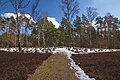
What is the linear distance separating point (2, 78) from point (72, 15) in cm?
4302

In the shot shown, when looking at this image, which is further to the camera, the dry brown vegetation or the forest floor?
the dry brown vegetation

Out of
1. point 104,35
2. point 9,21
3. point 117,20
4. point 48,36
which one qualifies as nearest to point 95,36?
point 104,35

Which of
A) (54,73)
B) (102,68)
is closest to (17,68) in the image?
(54,73)

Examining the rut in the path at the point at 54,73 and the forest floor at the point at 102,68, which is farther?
the rut in the path at the point at 54,73

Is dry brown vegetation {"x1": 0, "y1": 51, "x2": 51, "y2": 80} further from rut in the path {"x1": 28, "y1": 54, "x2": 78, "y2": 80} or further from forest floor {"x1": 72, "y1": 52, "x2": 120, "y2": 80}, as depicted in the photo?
forest floor {"x1": 72, "y1": 52, "x2": 120, "y2": 80}

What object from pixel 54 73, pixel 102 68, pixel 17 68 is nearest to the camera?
pixel 54 73

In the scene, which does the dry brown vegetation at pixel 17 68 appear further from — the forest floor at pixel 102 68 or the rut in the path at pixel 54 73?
the forest floor at pixel 102 68

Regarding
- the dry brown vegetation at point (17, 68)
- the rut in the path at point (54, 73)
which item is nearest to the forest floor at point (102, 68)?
the rut in the path at point (54, 73)

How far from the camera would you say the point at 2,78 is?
40.5 feet

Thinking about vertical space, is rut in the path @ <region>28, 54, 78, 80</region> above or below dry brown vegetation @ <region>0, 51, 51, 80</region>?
below

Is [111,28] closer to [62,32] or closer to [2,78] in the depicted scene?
[62,32]

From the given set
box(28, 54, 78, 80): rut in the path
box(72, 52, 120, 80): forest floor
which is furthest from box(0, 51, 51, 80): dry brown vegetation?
box(72, 52, 120, 80): forest floor

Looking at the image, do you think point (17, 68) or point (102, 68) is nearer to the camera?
point (102, 68)

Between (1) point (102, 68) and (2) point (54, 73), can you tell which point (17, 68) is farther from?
(1) point (102, 68)
